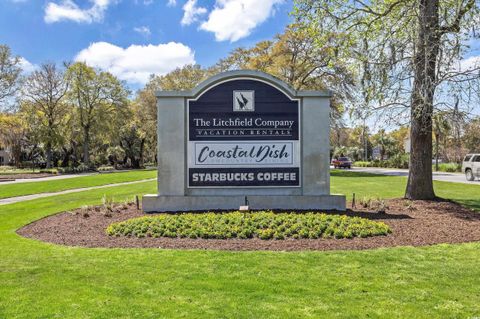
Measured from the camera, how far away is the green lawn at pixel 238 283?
13.6 feet

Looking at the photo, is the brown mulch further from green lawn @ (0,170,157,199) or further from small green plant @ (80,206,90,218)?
green lawn @ (0,170,157,199)

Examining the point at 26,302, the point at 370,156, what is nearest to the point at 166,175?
the point at 26,302

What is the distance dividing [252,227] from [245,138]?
3.66 metres

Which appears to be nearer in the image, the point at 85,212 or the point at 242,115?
the point at 85,212

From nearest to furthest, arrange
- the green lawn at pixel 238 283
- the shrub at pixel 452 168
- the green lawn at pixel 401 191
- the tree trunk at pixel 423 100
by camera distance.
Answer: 1. the green lawn at pixel 238 283
2. the tree trunk at pixel 423 100
3. the green lawn at pixel 401 191
4. the shrub at pixel 452 168

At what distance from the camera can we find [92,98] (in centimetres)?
5375

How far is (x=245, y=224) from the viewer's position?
8539 millimetres

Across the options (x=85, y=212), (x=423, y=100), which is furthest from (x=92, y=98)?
(x=423, y=100)

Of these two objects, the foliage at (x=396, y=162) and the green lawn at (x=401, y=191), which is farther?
the foliage at (x=396, y=162)

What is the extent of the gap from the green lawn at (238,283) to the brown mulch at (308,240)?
516 millimetres

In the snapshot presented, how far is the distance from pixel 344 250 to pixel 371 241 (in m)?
0.96

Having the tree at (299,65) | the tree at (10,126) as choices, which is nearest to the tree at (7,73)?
the tree at (10,126)

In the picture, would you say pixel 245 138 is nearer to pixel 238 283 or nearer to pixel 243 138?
pixel 243 138

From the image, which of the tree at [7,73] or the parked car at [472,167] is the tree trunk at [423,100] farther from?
the tree at [7,73]
